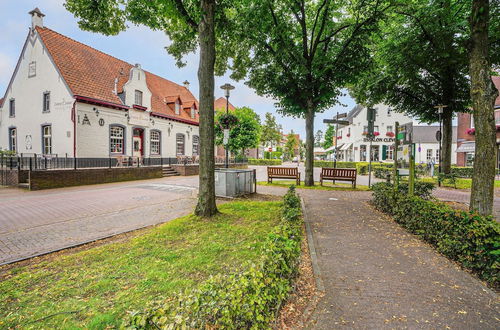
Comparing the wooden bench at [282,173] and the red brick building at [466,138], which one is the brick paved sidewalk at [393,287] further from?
the red brick building at [466,138]

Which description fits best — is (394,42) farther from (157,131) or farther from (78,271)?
(157,131)

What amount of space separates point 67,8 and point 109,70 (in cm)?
1578

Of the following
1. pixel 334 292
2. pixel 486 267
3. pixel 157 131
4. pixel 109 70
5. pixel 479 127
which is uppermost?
pixel 109 70

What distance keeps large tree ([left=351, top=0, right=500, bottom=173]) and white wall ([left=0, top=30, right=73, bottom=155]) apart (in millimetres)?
20392

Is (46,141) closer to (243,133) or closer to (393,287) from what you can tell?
(243,133)

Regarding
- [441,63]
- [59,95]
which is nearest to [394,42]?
[441,63]

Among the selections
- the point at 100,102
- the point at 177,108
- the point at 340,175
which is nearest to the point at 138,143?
the point at 100,102

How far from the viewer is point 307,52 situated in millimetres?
13570

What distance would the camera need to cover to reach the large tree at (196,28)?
6.51m

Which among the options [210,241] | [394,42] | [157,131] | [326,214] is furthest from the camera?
[157,131]

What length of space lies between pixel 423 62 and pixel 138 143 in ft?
70.4

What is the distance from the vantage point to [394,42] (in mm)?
12250

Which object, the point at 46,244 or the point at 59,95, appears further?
the point at 59,95

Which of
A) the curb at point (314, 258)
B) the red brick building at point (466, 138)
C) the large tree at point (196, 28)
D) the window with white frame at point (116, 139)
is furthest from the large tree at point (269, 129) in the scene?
the curb at point (314, 258)
